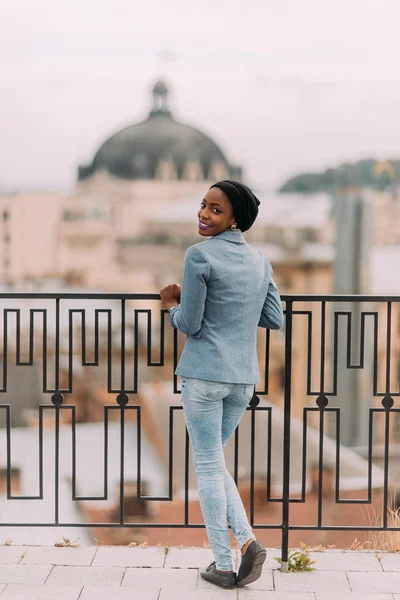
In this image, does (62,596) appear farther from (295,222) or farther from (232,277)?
(295,222)

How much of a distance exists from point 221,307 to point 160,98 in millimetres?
63871

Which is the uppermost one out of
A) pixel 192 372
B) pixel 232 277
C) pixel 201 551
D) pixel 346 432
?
pixel 232 277

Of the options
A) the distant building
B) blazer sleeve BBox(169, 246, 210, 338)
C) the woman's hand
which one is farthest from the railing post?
the distant building

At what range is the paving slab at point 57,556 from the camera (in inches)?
105

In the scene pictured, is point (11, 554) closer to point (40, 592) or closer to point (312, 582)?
point (40, 592)

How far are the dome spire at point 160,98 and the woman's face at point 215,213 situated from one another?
59.7m

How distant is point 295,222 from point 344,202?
8457mm

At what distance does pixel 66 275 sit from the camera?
54.7 m

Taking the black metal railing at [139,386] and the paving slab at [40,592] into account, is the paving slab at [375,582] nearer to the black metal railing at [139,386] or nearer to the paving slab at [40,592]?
the black metal railing at [139,386]

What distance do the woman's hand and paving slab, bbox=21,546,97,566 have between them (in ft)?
3.35

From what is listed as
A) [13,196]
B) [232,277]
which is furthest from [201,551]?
[13,196]

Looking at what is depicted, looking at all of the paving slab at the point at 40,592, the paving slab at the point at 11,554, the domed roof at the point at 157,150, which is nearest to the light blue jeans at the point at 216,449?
the paving slab at the point at 40,592

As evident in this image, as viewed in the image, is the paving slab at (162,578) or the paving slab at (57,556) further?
the paving slab at (57,556)

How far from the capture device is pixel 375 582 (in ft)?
8.29
